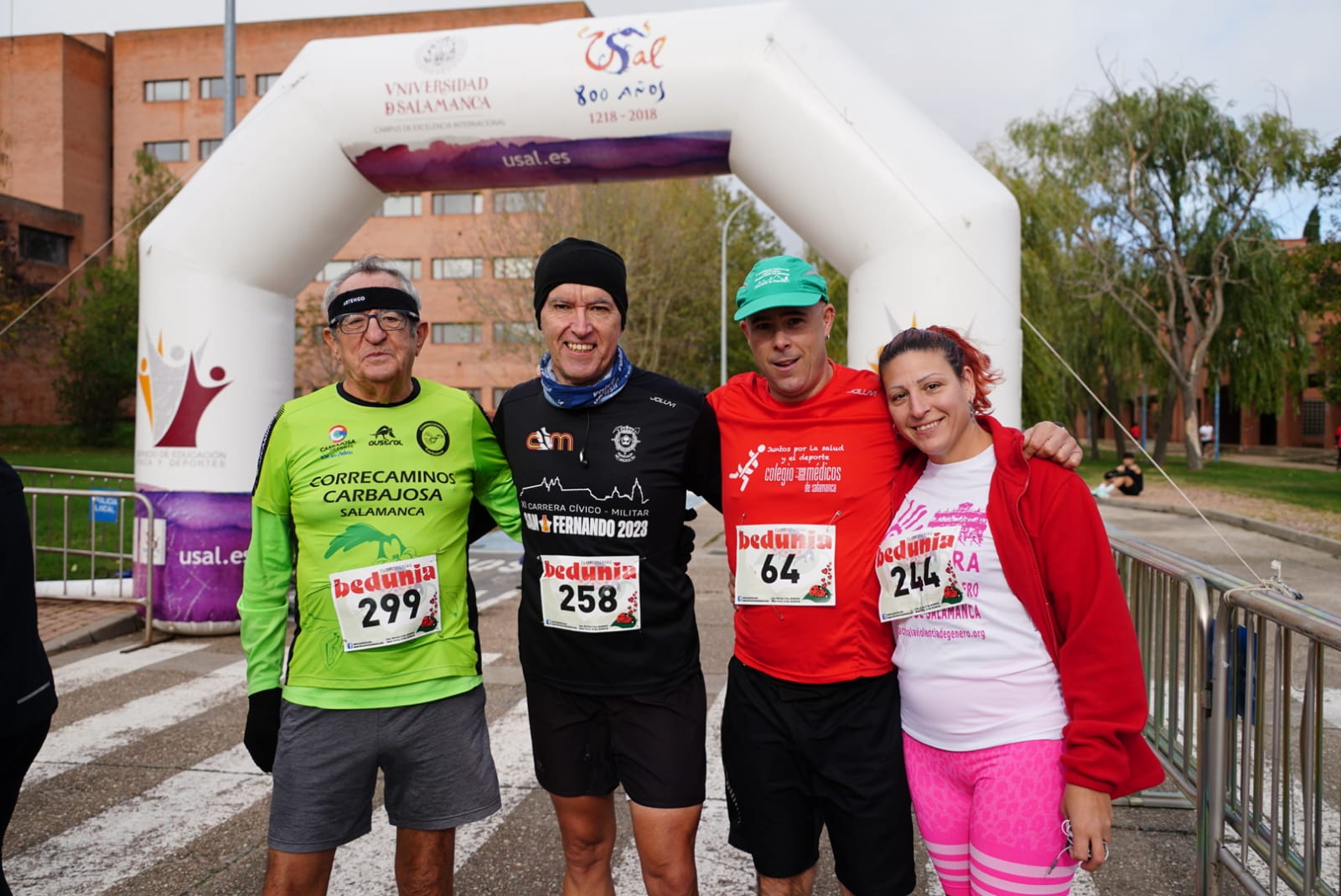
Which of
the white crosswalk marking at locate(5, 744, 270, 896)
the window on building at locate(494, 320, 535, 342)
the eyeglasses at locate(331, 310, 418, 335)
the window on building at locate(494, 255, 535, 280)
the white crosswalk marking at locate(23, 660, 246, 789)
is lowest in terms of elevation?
the white crosswalk marking at locate(5, 744, 270, 896)

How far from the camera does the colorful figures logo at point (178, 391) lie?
6.93 m

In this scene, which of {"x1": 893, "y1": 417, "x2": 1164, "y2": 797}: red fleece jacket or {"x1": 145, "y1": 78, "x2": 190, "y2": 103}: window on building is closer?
{"x1": 893, "y1": 417, "x2": 1164, "y2": 797}: red fleece jacket

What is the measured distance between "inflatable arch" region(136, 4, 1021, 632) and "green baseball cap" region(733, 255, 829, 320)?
3.56 m

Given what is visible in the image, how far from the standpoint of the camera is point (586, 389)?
2531 mm

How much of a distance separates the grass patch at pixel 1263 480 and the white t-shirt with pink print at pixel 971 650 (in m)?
17.8

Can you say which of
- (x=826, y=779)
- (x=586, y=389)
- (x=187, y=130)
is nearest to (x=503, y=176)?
(x=586, y=389)

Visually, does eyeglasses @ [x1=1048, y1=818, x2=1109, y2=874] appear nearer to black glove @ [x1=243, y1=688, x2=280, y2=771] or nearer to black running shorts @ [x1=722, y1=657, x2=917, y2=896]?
black running shorts @ [x1=722, y1=657, x2=917, y2=896]

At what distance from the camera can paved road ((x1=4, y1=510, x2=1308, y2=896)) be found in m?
3.35

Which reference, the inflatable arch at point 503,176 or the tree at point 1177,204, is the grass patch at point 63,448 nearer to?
the inflatable arch at point 503,176

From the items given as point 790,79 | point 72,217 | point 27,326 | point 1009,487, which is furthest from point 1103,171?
point 72,217

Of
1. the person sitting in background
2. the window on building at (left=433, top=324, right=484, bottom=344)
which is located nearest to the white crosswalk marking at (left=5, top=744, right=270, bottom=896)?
the person sitting in background

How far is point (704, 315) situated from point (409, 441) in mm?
25207

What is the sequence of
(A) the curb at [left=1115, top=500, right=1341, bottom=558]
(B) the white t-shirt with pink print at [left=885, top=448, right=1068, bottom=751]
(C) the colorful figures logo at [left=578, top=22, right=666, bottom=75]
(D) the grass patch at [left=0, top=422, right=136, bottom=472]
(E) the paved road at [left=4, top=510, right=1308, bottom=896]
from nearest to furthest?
(B) the white t-shirt with pink print at [left=885, top=448, right=1068, bottom=751], (E) the paved road at [left=4, top=510, right=1308, bottom=896], (C) the colorful figures logo at [left=578, top=22, right=666, bottom=75], (A) the curb at [left=1115, top=500, right=1341, bottom=558], (D) the grass patch at [left=0, top=422, right=136, bottom=472]

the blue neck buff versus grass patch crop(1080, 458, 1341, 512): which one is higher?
the blue neck buff
